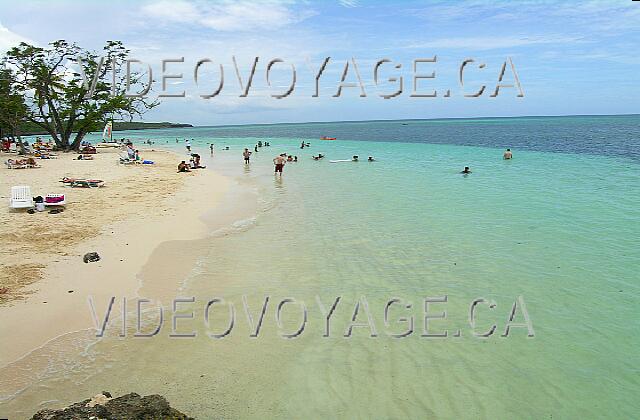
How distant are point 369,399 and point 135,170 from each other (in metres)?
25.3

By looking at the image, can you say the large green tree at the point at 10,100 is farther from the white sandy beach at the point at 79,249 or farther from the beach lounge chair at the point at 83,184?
the beach lounge chair at the point at 83,184

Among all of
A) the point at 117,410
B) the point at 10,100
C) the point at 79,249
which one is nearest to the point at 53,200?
the point at 79,249

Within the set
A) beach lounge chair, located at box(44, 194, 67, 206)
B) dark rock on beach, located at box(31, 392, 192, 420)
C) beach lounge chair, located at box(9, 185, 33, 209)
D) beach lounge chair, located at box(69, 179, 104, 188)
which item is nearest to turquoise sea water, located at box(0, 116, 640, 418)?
dark rock on beach, located at box(31, 392, 192, 420)

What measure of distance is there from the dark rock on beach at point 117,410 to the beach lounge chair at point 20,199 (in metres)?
11.4

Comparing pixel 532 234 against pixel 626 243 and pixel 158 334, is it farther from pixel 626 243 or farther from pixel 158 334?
pixel 158 334

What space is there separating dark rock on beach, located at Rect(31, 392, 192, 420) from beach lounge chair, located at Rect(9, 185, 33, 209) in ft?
37.6

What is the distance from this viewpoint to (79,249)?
1022 cm

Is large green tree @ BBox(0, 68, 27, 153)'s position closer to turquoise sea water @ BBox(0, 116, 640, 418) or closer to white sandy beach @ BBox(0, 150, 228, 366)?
white sandy beach @ BBox(0, 150, 228, 366)

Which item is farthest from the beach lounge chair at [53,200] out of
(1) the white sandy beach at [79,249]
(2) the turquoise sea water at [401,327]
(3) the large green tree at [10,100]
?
(3) the large green tree at [10,100]

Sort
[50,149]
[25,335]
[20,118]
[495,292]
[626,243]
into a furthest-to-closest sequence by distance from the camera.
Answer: [50,149], [20,118], [626,243], [495,292], [25,335]

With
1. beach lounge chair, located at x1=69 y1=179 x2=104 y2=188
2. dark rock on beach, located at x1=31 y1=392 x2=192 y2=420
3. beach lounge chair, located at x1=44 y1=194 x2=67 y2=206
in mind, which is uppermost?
beach lounge chair, located at x1=69 y1=179 x2=104 y2=188

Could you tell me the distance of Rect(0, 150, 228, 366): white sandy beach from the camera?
7.01 metres

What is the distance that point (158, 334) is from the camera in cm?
688

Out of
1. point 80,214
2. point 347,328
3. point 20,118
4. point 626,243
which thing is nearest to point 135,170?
point 80,214
